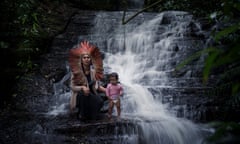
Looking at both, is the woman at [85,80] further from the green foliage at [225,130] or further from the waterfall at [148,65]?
the green foliage at [225,130]

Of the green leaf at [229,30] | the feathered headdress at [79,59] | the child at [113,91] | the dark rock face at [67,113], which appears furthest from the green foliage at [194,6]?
the green leaf at [229,30]

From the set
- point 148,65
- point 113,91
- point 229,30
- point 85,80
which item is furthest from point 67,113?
point 229,30

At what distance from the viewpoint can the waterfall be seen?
5382 mm

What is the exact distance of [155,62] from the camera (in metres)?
9.41

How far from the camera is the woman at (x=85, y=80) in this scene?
550 centimetres

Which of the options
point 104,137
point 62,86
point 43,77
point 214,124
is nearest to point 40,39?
Answer: point 43,77

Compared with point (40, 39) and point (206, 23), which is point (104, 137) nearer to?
point (40, 39)

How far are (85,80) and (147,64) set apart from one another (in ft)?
13.4

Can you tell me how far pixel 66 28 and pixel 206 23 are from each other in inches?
203

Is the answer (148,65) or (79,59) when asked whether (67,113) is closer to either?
(79,59)

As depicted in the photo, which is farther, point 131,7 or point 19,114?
point 131,7

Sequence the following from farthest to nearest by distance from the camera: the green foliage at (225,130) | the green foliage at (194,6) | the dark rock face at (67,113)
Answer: the green foliage at (194,6), the dark rock face at (67,113), the green foliage at (225,130)

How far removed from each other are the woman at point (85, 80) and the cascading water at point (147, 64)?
707mm

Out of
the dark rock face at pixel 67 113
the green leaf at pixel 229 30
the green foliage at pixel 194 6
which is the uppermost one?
the green foliage at pixel 194 6
